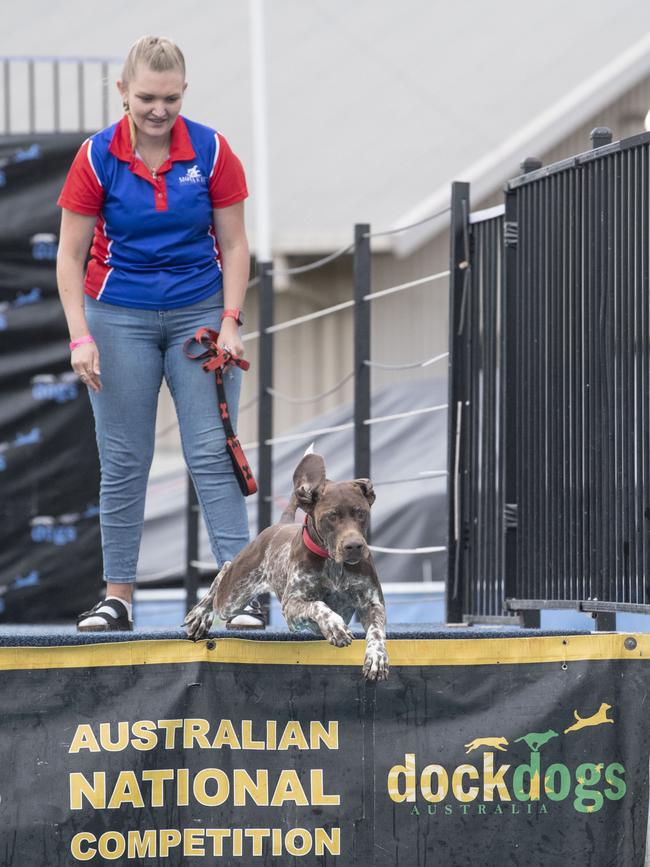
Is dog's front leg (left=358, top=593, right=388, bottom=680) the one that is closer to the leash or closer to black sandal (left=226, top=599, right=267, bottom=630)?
→ black sandal (left=226, top=599, right=267, bottom=630)

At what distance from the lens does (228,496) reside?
167 inches

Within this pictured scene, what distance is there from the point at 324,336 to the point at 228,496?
8.41 meters

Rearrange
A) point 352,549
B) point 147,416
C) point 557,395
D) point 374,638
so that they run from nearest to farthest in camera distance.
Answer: point 352,549, point 374,638, point 147,416, point 557,395

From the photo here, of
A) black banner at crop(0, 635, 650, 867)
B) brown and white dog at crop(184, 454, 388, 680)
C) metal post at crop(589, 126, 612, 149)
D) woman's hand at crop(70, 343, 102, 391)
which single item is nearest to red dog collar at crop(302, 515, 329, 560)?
brown and white dog at crop(184, 454, 388, 680)

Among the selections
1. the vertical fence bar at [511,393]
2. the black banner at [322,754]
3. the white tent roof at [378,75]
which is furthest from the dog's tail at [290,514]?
the white tent roof at [378,75]

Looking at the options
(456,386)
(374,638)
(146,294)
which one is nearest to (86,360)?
(146,294)

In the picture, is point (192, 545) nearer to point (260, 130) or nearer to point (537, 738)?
point (260, 130)

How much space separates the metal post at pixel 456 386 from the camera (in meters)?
5.24

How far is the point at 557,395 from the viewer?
14.8 feet

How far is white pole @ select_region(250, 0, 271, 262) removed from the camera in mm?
10680

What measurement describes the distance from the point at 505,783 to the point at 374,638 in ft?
1.62

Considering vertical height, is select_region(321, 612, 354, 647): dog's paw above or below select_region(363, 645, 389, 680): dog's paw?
above

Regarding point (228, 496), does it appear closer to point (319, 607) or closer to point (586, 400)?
point (319, 607)

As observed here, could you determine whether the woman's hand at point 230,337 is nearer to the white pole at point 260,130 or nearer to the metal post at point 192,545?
the metal post at point 192,545
